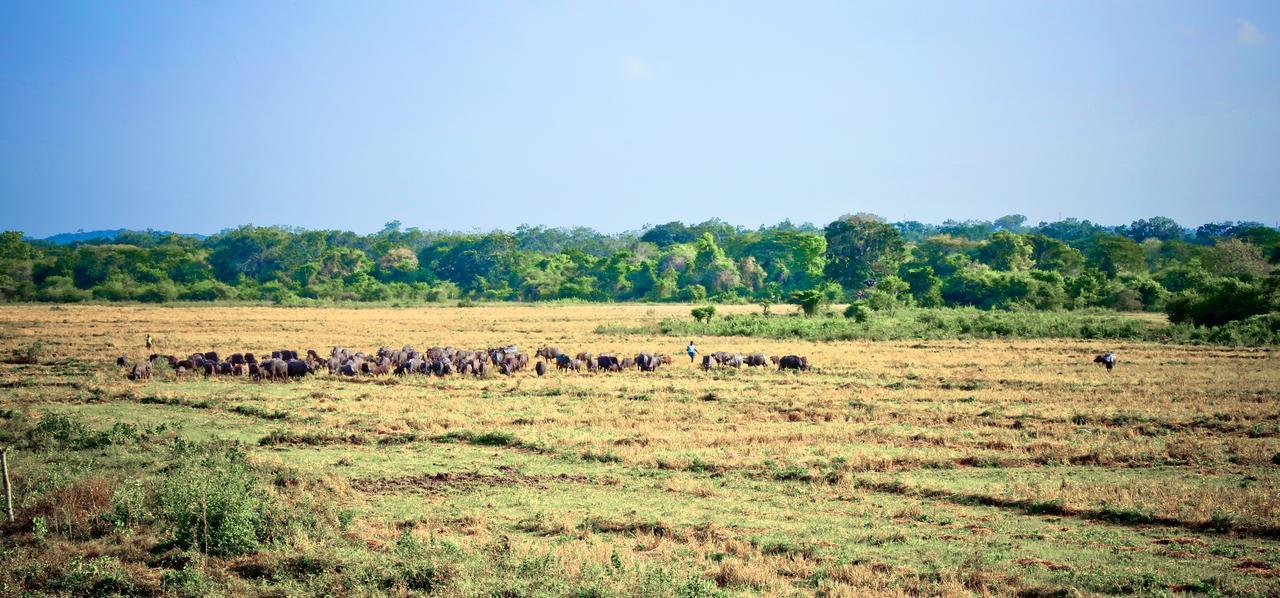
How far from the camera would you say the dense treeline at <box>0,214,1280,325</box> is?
5956 cm

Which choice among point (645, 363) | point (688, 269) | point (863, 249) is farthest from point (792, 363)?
point (688, 269)

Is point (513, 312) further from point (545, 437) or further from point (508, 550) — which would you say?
point (508, 550)

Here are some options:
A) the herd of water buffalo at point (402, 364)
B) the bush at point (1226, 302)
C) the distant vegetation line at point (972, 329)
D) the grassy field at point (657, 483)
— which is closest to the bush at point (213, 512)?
the grassy field at point (657, 483)

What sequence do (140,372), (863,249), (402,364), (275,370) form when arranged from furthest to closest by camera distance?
(863,249)
(402,364)
(275,370)
(140,372)

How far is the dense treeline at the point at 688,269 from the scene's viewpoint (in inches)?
2345

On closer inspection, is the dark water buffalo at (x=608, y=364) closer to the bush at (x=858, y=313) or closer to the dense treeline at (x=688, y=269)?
the bush at (x=858, y=313)

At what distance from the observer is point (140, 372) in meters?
23.9

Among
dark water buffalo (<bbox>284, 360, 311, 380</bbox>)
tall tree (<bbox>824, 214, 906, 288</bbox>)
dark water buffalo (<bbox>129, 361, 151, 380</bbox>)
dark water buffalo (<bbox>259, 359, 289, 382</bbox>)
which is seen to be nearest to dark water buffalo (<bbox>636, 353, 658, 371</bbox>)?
dark water buffalo (<bbox>284, 360, 311, 380</bbox>)

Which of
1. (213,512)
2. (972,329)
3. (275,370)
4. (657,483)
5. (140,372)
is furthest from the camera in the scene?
(972,329)

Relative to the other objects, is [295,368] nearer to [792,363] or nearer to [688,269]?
[792,363]

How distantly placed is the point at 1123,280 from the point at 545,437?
5451 cm

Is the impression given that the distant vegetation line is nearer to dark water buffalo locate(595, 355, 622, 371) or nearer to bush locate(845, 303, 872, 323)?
bush locate(845, 303, 872, 323)

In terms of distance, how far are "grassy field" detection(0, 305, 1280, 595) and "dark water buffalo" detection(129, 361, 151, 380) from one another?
496 millimetres

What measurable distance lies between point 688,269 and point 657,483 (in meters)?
76.8
